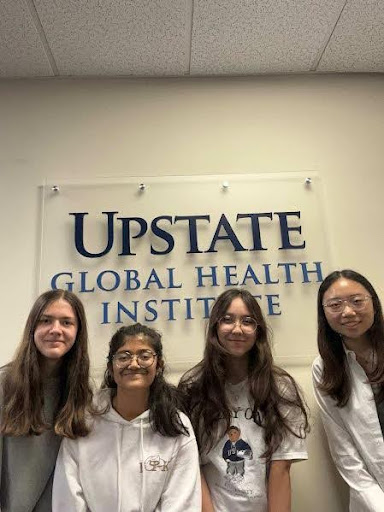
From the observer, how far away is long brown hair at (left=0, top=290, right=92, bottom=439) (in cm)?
149

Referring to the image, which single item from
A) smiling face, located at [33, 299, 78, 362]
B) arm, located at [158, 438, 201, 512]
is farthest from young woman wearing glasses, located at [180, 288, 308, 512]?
smiling face, located at [33, 299, 78, 362]

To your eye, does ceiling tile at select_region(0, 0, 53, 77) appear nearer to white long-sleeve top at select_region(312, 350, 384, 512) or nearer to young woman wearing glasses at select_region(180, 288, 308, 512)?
young woman wearing glasses at select_region(180, 288, 308, 512)

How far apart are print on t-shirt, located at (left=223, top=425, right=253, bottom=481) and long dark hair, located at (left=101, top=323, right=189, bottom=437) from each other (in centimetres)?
19

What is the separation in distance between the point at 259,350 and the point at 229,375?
0.16m

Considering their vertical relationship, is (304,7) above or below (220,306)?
above

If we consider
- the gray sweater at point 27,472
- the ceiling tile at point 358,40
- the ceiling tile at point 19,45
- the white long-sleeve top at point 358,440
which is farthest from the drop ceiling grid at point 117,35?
the gray sweater at point 27,472

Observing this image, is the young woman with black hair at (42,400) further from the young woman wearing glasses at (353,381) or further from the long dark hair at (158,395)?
the young woman wearing glasses at (353,381)

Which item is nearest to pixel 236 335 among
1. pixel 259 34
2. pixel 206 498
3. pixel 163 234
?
pixel 206 498

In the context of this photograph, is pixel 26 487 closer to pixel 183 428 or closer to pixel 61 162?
pixel 183 428

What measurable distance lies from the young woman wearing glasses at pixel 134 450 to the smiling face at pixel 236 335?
266 millimetres

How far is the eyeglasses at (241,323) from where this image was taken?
169 centimetres

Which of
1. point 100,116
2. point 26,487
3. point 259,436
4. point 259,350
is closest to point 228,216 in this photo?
point 259,350

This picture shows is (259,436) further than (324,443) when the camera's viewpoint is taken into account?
No

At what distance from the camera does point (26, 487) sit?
148cm
